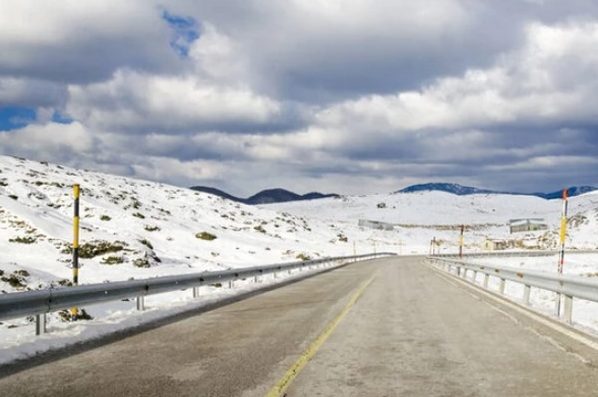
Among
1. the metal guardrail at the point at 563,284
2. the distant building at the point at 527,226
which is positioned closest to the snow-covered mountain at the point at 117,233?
the metal guardrail at the point at 563,284

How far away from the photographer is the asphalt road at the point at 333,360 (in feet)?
21.0

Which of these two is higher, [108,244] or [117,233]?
[117,233]

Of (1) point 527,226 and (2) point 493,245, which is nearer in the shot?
(2) point 493,245

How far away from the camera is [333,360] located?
7.82 m

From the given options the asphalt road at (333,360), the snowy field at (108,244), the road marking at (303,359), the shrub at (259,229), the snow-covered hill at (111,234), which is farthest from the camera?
the shrub at (259,229)

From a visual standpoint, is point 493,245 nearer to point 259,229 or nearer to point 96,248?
point 259,229

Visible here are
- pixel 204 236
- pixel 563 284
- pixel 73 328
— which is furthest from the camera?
pixel 204 236

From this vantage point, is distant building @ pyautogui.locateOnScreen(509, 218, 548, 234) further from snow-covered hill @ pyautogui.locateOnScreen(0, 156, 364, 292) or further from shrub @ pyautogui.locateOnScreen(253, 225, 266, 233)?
shrub @ pyautogui.locateOnScreen(253, 225, 266, 233)

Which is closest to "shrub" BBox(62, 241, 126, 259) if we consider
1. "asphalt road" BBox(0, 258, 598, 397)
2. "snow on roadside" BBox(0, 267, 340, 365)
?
"snow on roadside" BBox(0, 267, 340, 365)

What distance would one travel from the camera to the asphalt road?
252 inches

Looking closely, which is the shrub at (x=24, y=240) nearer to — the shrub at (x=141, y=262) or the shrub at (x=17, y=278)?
the shrub at (x=141, y=262)

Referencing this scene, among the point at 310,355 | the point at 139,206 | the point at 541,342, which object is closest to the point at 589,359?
the point at 541,342

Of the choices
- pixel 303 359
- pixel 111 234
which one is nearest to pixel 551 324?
pixel 303 359

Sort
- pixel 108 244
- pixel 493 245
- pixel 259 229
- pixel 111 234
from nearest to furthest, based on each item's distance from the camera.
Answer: pixel 108 244 < pixel 111 234 < pixel 259 229 < pixel 493 245
